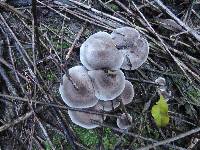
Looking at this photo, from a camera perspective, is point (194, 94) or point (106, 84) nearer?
point (106, 84)

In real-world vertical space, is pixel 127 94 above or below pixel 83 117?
above

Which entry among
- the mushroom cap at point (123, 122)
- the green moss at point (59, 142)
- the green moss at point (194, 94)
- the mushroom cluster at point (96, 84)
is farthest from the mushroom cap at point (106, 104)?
the green moss at point (194, 94)

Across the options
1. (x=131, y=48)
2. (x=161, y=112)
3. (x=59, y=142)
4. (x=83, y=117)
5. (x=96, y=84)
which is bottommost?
(x=59, y=142)

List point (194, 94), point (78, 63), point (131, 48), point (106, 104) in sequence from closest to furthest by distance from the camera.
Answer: point (106, 104)
point (131, 48)
point (78, 63)
point (194, 94)

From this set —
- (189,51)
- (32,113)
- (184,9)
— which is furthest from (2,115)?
(184,9)

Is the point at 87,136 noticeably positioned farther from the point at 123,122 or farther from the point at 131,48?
the point at 131,48

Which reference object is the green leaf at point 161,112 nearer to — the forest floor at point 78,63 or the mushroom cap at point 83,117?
the forest floor at point 78,63

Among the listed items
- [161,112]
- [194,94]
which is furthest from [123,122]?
→ [194,94]

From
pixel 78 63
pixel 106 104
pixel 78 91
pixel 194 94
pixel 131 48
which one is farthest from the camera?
pixel 194 94
